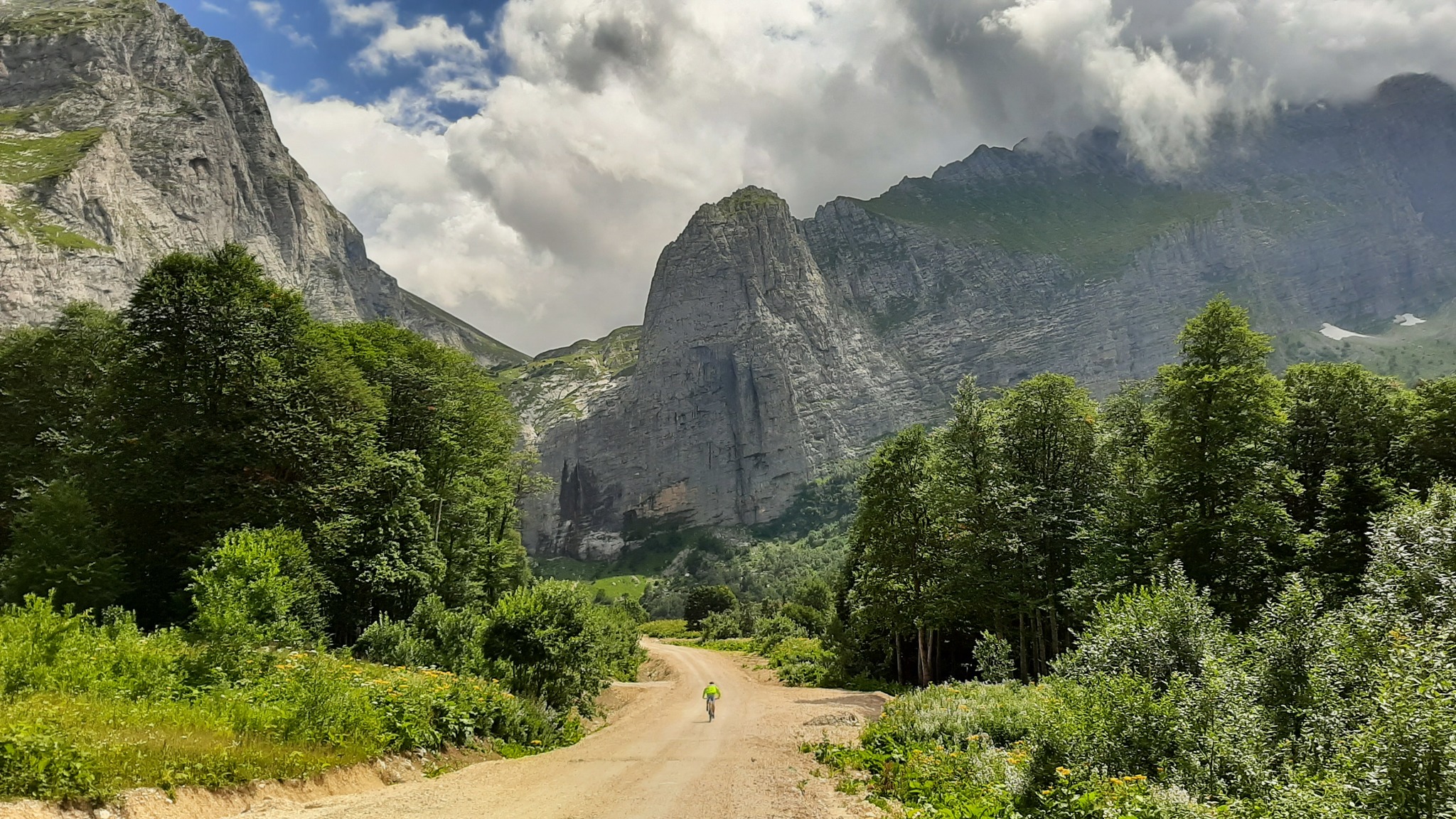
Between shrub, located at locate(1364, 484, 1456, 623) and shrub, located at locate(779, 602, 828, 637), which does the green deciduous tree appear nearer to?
shrub, located at locate(1364, 484, 1456, 623)

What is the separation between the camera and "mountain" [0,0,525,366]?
419 ft

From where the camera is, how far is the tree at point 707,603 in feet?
311

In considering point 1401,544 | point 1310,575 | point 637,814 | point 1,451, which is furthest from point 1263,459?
point 1,451

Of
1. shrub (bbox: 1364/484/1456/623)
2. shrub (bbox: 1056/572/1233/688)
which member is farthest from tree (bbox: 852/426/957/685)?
shrub (bbox: 1056/572/1233/688)

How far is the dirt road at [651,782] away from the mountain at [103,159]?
15016 centimetres

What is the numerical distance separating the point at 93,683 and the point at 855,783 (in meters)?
13.4

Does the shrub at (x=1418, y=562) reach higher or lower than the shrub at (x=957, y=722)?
higher

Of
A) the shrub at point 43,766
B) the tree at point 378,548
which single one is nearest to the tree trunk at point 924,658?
the tree at point 378,548

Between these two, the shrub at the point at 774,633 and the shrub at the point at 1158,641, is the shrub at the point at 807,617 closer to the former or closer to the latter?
the shrub at the point at 774,633

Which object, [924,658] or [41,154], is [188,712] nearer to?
[924,658]

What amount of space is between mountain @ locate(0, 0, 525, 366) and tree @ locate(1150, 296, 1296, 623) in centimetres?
16003

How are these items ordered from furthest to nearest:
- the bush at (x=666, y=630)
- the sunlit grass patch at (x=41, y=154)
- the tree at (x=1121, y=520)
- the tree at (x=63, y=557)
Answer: the sunlit grass patch at (x=41, y=154), the bush at (x=666, y=630), the tree at (x=1121, y=520), the tree at (x=63, y=557)

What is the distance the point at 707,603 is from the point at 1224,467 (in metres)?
77.6

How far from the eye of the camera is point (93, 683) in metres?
11.5
